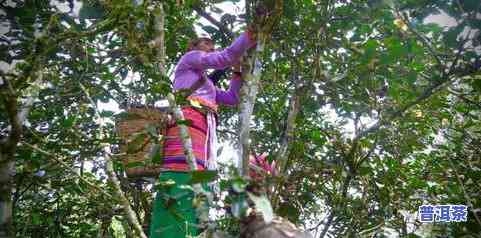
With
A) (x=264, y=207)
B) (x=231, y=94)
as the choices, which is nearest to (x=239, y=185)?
(x=264, y=207)

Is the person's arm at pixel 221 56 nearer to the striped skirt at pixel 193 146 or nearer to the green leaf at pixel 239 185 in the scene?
the striped skirt at pixel 193 146

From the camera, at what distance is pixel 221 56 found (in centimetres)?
196

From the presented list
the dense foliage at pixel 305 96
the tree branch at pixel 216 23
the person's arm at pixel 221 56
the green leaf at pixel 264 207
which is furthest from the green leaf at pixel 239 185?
the tree branch at pixel 216 23

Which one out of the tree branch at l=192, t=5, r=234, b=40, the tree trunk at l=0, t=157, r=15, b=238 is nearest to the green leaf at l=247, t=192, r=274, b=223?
the tree trunk at l=0, t=157, r=15, b=238

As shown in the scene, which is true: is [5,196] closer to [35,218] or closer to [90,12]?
[90,12]

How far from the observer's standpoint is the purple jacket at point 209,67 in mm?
1889

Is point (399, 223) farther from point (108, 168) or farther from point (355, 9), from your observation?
point (108, 168)

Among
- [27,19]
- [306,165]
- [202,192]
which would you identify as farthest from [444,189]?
[27,19]

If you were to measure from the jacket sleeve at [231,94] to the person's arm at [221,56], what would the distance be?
287mm

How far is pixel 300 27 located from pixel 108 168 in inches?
51.1

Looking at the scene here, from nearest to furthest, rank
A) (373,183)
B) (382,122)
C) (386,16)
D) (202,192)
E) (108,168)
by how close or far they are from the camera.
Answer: (202,192)
(108,168)
(382,122)
(386,16)
(373,183)

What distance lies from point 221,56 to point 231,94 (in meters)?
0.42

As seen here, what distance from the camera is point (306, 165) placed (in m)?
2.11

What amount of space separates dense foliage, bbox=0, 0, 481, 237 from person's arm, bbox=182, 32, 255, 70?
13 centimetres
